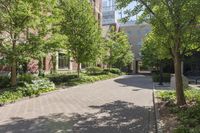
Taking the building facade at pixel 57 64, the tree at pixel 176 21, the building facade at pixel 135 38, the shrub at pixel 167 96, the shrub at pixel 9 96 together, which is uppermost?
the building facade at pixel 135 38

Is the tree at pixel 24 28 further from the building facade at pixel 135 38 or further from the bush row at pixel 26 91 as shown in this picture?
the building facade at pixel 135 38

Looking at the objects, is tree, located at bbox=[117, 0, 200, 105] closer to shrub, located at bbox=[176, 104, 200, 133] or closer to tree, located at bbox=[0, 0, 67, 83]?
shrub, located at bbox=[176, 104, 200, 133]

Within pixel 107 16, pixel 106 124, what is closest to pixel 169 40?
pixel 106 124

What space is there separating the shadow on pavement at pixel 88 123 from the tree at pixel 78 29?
15169 mm

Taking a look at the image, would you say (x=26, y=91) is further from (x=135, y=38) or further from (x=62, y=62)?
(x=135, y=38)

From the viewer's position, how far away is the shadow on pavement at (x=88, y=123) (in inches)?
336

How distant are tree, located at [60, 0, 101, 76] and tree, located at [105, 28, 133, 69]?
15.3m

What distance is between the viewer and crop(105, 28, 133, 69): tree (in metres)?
43.8

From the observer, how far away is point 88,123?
9469 millimetres

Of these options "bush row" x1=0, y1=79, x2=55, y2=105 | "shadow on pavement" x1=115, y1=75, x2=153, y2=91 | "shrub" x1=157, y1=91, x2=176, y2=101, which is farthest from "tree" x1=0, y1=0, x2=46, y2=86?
"shadow on pavement" x1=115, y1=75, x2=153, y2=91

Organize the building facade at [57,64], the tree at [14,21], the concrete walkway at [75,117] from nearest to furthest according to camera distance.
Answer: the concrete walkway at [75,117] → the tree at [14,21] → the building facade at [57,64]

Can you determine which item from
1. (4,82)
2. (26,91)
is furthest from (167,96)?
(4,82)

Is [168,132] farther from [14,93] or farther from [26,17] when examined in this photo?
[26,17]

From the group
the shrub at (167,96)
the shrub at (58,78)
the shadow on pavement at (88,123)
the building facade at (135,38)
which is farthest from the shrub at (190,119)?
the building facade at (135,38)
